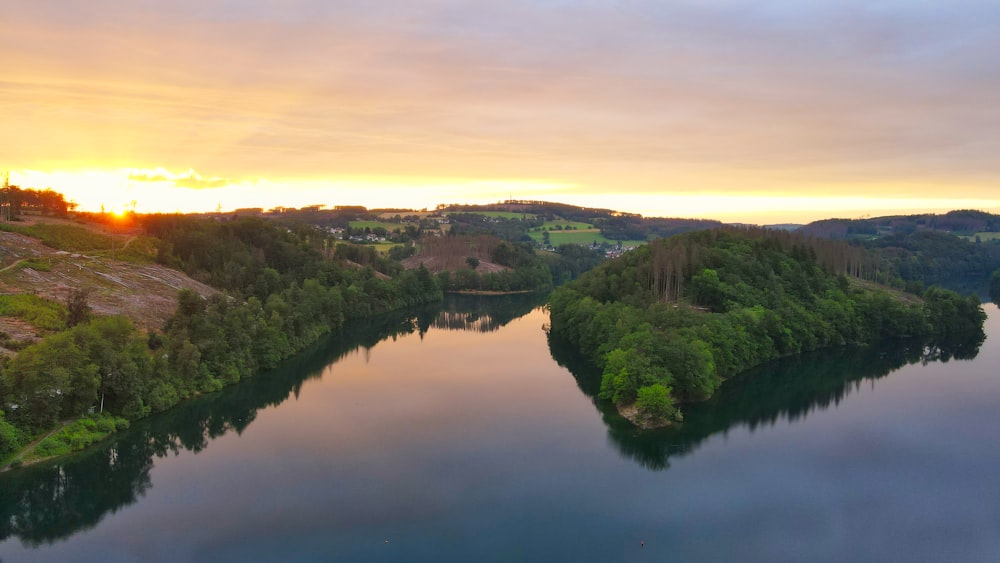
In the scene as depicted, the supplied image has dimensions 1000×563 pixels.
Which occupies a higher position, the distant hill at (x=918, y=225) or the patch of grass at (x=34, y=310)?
the distant hill at (x=918, y=225)

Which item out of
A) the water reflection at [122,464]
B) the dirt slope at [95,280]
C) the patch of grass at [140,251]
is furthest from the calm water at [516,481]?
the patch of grass at [140,251]

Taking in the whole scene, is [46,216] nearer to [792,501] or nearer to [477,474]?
[477,474]

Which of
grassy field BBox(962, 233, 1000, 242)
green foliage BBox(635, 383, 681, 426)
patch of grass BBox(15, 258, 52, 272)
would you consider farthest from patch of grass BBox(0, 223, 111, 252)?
grassy field BBox(962, 233, 1000, 242)

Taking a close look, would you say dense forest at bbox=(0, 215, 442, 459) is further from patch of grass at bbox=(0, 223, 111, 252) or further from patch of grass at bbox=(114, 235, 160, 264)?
patch of grass at bbox=(0, 223, 111, 252)

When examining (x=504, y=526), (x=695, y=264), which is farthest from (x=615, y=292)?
(x=504, y=526)

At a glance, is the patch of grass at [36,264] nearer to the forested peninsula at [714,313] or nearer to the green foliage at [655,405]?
the forested peninsula at [714,313]
